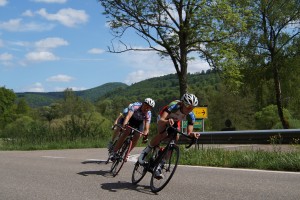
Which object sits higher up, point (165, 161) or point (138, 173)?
point (165, 161)

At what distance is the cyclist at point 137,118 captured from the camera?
920 cm

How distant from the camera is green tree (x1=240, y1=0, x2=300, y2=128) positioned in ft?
90.6

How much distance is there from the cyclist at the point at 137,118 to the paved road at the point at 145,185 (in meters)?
0.80

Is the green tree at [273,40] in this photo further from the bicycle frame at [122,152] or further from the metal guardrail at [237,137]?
the bicycle frame at [122,152]

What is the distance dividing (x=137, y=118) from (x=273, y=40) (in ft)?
68.6

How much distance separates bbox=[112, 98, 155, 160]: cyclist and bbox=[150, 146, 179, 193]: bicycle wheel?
1.74 metres

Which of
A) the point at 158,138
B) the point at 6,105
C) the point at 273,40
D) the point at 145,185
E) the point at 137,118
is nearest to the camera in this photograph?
the point at 158,138

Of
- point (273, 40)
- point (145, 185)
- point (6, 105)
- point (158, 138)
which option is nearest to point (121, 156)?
point (145, 185)

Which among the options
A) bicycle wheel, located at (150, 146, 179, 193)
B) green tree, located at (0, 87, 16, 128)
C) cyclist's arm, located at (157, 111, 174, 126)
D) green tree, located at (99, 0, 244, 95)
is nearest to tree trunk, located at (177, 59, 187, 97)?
green tree, located at (99, 0, 244, 95)

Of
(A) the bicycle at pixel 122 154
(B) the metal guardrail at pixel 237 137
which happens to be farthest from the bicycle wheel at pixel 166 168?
(B) the metal guardrail at pixel 237 137

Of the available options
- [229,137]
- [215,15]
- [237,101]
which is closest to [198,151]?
[229,137]

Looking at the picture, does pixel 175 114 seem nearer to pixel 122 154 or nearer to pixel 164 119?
pixel 164 119

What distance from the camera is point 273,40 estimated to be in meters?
28.2

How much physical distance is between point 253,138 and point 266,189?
10.9 meters
